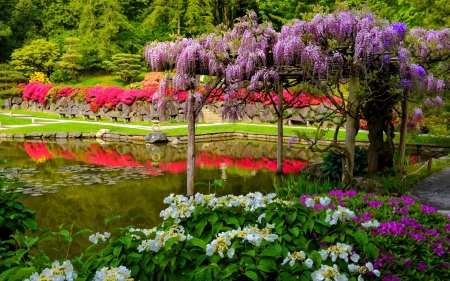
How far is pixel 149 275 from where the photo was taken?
212 centimetres

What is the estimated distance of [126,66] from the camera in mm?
29625

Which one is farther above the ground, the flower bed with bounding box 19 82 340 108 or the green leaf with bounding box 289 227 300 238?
the flower bed with bounding box 19 82 340 108

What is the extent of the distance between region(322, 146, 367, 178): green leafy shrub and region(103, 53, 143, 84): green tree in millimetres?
22267

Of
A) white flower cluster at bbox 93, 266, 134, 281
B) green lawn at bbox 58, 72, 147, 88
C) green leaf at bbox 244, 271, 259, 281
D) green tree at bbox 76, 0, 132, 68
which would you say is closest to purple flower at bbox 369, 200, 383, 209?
green leaf at bbox 244, 271, 259, 281

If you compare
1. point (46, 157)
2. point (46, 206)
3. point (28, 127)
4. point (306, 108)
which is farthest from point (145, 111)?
point (46, 206)

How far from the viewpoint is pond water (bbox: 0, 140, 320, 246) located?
737cm

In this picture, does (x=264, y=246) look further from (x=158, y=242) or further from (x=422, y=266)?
(x=422, y=266)

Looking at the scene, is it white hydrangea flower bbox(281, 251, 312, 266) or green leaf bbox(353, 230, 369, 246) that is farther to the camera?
green leaf bbox(353, 230, 369, 246)

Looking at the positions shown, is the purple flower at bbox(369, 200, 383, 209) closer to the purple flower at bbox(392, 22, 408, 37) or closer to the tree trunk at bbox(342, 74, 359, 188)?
the tree trunk at bbox(342, 74, 359, 188)

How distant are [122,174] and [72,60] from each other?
75.1ft

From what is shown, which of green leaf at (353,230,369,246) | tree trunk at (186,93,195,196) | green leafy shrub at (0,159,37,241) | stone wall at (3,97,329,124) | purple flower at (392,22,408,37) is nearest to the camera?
green leaf at (353,230,369,246)

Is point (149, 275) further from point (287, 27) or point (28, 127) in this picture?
point (28, 127)

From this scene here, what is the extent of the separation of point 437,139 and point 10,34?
30.6 metres

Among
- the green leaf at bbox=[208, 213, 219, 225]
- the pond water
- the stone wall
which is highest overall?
the green leaf at bbox=[208, 213, 219, 225]
